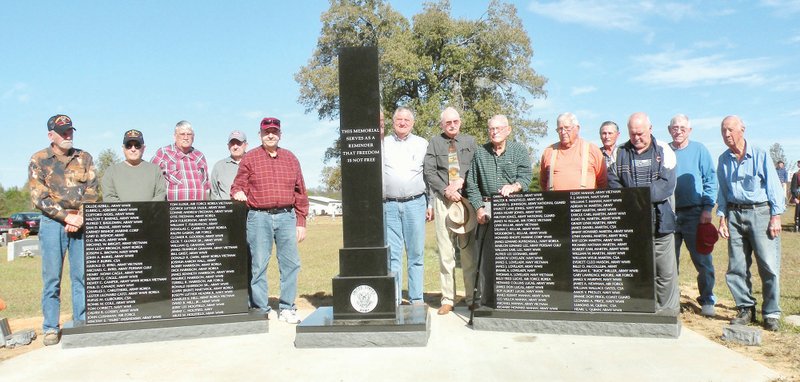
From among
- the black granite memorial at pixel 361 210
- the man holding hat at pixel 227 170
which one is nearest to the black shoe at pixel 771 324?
the black granite memorial at pixel 361 210

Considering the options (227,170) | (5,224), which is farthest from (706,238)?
(5,224)

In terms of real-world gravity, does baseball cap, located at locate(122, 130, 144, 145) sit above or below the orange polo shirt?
above

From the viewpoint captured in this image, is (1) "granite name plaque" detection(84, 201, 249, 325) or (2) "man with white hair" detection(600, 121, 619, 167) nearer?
(1) "granite name plaque" detection(84, 201, 249, 325)

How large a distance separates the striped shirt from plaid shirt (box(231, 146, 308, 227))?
5.78ft

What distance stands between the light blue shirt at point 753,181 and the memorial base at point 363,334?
310 cm

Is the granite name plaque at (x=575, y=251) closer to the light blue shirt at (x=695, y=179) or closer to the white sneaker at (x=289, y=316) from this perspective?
the light blue shirt at (x=695, y=179)

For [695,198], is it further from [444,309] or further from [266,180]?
[266,180]

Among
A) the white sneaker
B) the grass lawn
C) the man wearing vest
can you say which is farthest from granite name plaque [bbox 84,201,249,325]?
the man wearing vest

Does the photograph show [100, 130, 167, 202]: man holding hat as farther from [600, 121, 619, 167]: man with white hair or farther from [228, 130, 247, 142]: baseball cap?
[600, 121, 619, 167]: man with white hair

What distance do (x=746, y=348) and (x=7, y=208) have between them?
6659 centimetres

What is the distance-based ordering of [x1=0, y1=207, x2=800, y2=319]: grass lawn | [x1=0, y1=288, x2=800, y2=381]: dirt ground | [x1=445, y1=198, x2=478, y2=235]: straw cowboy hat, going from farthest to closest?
[x1=0, y1=207, x2=800, y2=319]: grass lawn, [x1=445, y1=198, x2=478, y2=235]: straw cowboy hat, [x1=0, y1=288, x2=800, y2=381]: dirt ground

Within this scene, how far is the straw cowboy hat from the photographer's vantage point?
6.05 meters

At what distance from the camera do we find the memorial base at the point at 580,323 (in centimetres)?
498

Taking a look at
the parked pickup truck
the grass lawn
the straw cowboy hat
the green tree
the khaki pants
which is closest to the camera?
the straw cowboy hat
